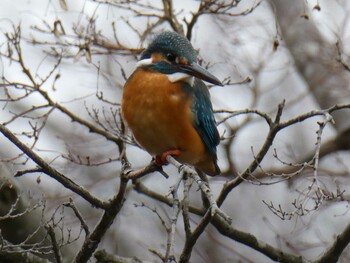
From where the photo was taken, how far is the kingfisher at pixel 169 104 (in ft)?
13.6

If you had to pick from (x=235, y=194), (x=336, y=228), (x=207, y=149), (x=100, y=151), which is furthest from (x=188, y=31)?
(x=235, y=194)

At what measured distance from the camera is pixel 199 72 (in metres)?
4.04

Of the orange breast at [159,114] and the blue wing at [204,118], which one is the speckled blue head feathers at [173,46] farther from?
the blue wing at [204,118]

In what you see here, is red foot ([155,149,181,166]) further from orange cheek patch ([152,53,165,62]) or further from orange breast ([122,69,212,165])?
orange cheek patch ([152,53,165,62])

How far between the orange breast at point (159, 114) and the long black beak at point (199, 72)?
109 millimetres

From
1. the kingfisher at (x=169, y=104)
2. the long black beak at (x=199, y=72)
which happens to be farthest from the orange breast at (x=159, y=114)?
the long black beak at (x=199, y=72)

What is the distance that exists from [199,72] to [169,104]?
26cm

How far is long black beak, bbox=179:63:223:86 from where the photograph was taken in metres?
3.98

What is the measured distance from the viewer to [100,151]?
6.15 metres

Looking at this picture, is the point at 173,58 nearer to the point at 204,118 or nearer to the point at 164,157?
the point at 204,118

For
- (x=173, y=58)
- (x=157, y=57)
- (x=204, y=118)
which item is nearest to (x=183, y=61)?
(x=173, y=58)

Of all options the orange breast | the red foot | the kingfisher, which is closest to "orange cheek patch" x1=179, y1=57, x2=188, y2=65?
the kingfisher

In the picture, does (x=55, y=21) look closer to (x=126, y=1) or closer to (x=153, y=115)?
(x=126, y=1)

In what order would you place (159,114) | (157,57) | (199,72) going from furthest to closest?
(157,57), (159,114), (199,72)
